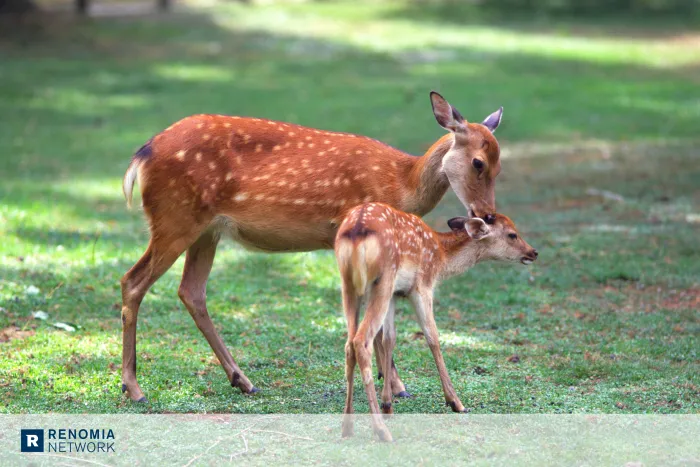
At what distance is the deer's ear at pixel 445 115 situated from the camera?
263 inches

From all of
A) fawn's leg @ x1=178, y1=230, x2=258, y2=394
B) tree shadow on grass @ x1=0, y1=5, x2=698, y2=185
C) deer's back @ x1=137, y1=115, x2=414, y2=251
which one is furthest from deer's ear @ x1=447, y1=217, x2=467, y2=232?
tree shadow on grass @ x1=0, y1=5, x2=698, y2=185

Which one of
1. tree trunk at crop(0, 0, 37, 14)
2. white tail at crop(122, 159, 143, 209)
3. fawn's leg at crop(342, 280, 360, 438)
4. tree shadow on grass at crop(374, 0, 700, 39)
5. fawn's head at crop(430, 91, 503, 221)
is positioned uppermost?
fawn's head at crop(430, 91, 503, 221)

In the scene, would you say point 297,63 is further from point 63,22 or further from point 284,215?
point 284,215

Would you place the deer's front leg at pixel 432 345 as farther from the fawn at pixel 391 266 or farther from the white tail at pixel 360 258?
the white tail at pixel 360 258

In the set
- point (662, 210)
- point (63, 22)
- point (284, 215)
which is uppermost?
point (284, 215)

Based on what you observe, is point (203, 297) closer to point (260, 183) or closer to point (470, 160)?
point (260, 183)

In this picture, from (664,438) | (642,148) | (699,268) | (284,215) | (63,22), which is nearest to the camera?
(664,438)

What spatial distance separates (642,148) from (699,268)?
579cm

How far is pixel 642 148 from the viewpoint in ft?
48.8

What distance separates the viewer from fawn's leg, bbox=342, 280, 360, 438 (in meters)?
5.57

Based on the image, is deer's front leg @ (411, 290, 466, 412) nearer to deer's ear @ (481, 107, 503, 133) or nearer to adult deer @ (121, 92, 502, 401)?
adult deer @ (121, 92, 502, 401)

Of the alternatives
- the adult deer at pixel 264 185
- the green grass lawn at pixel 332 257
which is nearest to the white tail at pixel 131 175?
the adult deer at pixel 264 185

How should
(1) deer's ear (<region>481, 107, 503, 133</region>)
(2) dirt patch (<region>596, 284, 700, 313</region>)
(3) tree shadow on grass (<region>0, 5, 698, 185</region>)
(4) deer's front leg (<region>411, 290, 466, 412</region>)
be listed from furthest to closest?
(3) tree shadow on grass (<region>0, 5, 698, 185</region>) < (2) dirt patch (<region>596, 284, 700, 313</region>) < (1) deer's ear (<region>481, 107, 503, 133</region>) < (4) deer's front leg (<region>411, 290, 466, 412</region>)

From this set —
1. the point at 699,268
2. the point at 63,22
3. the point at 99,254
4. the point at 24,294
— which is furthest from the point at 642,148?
the point at 63,22
